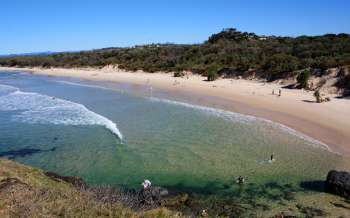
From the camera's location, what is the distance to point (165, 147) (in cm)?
1725

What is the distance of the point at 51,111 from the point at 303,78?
18.1 meters

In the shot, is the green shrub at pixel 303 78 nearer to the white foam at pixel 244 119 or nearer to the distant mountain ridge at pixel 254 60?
the distant mountain ridge at pixel 254 60

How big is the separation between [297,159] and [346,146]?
252cm

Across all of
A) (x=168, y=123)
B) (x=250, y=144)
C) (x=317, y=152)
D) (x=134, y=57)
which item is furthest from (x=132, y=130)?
(x=134, y=57)

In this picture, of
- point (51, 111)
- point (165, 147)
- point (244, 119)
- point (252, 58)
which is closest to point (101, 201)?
point (165, 147)

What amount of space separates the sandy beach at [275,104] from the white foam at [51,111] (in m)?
8.04

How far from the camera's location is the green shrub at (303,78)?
30.3 m

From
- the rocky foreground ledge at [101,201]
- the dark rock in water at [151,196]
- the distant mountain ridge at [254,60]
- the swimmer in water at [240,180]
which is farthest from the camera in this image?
the distant mountain ridge at [254,60]

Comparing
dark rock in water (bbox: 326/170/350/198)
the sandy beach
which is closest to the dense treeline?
the sandy beach

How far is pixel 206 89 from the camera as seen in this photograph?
3534 centimetres

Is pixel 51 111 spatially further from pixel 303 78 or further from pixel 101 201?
pixel 101 201

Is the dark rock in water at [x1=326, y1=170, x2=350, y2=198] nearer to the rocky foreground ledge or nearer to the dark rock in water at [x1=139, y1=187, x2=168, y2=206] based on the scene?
the rocky foreground ledge

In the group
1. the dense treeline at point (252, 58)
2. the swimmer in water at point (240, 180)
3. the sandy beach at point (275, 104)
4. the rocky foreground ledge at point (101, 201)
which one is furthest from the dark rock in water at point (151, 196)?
the dense treeline at point (252, 58)

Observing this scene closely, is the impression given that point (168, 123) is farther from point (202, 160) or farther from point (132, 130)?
point (202, 160)
